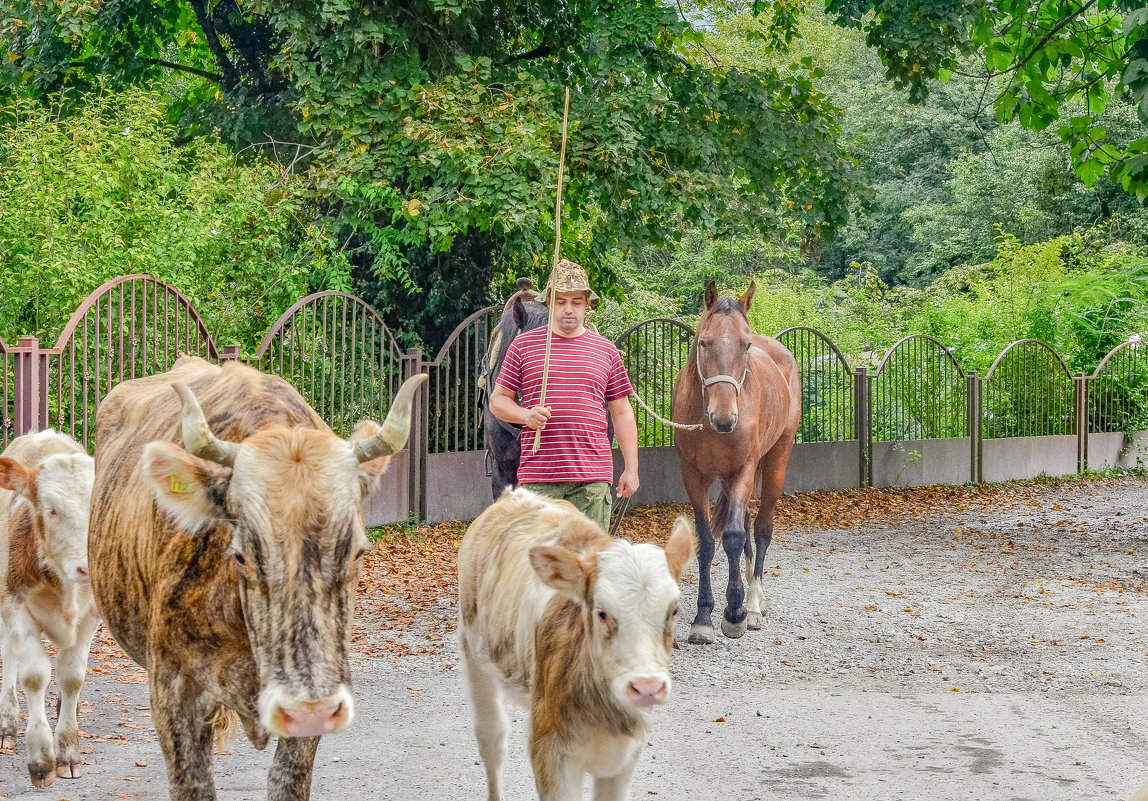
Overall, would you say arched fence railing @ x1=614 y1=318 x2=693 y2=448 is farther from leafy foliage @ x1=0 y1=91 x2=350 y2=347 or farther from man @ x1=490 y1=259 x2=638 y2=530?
man @ x1=490 y1=259 x2=638 y2=530

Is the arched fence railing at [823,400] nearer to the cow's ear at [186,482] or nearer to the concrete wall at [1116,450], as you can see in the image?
the concrete wall at [1116,450]

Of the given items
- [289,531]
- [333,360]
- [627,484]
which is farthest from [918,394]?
[289,531]

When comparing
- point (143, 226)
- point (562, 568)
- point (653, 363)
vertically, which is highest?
point (143, 226)

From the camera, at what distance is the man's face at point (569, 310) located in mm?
6738

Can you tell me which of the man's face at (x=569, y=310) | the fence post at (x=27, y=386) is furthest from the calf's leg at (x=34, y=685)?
the fence post at (x=27, y=386)

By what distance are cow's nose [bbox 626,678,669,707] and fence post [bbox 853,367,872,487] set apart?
15702 mm

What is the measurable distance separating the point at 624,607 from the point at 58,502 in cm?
327

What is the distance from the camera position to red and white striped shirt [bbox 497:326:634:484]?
21.8 feet

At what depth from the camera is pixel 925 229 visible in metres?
39.2

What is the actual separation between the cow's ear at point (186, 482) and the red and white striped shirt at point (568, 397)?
10.5 ft

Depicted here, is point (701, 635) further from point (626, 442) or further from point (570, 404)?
point (570, 404)

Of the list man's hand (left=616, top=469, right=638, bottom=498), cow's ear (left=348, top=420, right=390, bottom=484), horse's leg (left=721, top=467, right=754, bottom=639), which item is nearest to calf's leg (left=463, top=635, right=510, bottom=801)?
cow's ear (left=348, top=420, right=390, bottom=484)

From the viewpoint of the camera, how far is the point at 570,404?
21.9 feet

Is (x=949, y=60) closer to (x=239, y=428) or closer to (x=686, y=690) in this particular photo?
(x=686, y=690)
